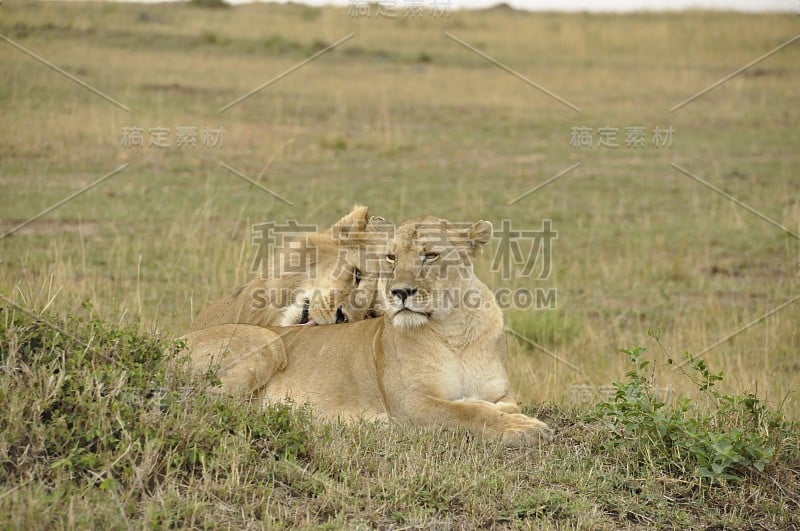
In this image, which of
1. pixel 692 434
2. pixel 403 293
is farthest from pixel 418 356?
pixel 692 434

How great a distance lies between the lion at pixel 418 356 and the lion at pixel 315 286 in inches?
15.3

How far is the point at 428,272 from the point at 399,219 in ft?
20.5

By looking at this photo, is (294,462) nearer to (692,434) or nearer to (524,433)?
(524,433)

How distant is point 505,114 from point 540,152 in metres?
3.03

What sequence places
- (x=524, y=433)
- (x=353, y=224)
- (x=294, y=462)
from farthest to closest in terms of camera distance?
(x=353, y=224), (x=524, y=433), (x=294, y=462)

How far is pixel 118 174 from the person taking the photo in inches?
530

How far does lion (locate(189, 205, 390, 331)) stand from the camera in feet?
20.9

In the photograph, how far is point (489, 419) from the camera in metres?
5.23

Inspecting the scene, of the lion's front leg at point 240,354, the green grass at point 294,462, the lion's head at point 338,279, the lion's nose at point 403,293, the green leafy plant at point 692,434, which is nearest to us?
the green grass at point 294,462

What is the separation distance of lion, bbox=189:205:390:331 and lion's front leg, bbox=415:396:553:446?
112 centimetres

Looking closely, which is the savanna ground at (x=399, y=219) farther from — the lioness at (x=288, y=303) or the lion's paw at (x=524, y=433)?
the lioness at (x=288, y=303)

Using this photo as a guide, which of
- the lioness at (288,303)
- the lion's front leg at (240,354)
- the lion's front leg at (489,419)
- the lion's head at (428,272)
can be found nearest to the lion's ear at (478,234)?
the lion's head at (428,272)

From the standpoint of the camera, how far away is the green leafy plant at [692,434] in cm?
485

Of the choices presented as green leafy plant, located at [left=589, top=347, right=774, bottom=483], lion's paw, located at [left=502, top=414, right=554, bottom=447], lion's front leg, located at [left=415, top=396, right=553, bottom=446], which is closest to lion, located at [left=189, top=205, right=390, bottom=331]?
lion's front leg, located at [left=415, top=396, right=553, bottom=446]
